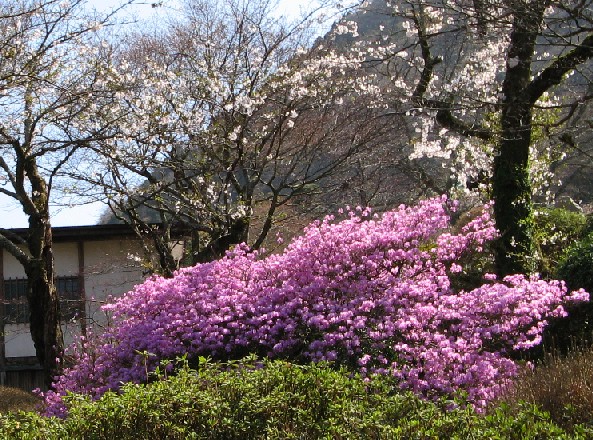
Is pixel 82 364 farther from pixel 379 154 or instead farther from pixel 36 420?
pixel 379 154

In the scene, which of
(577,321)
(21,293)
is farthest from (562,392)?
(21,293)

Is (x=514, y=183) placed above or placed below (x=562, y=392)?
above

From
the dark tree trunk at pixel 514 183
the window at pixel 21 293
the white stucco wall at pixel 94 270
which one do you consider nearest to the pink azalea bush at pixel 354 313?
the dark tree trunk at pixel 514 183

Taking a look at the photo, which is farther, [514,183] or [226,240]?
[226,240]

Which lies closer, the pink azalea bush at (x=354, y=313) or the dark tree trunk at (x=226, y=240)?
the pink azalea bush at (x=354, y=313)

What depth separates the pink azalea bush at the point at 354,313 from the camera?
7.64m

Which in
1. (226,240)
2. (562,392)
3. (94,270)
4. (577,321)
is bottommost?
(562,392)

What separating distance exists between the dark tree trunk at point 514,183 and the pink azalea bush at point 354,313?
2.58 metres

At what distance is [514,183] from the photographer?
12.2m

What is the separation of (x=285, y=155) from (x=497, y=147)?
199 inches

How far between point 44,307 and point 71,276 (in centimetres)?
700

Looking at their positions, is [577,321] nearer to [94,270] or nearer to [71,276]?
[94,270]

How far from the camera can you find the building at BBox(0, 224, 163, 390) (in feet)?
60.6

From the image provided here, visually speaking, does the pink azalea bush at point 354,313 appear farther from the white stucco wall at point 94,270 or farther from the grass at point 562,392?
the white stucco wall at point 94,270
